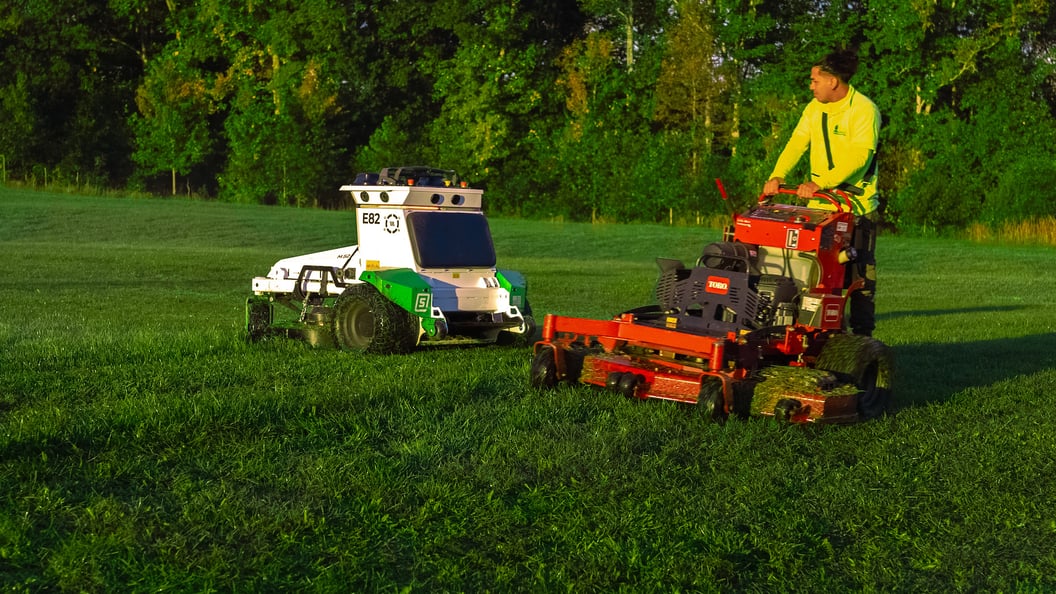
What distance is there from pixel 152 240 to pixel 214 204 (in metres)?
14.9

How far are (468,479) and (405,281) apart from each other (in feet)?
16.8

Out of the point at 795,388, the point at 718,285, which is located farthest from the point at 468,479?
the point at 718,285

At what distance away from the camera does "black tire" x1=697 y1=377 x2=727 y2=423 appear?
337 inches

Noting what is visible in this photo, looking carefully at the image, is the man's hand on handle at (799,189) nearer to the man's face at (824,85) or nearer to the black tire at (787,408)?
the man's face at (824,85)

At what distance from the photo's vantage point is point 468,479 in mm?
6973

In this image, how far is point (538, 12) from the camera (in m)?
64.7

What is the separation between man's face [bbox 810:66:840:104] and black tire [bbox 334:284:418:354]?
410cm

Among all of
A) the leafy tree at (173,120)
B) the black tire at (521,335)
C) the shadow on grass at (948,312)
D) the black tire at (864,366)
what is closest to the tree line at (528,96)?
the leafy tree at (173,120)

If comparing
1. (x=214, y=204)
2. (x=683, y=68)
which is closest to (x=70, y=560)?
(x=214, y=204)

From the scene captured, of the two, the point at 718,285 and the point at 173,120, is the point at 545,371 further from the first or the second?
the point at 173,120

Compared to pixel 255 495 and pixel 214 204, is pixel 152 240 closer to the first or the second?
pixel 214 204

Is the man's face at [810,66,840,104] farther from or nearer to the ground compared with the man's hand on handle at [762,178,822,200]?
farther from the ground

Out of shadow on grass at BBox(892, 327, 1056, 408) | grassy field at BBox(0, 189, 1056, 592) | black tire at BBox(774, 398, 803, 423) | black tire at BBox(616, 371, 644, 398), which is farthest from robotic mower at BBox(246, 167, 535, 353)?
black tire at BBox(774, 398, 803, 423)

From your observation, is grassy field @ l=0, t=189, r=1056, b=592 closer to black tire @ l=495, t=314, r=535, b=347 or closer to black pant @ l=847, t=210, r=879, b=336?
black tire @ l=495, t=314, r=535, b=347
